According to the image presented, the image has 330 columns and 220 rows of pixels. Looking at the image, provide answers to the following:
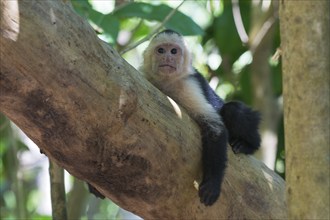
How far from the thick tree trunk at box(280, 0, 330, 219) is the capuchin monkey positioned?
2.36ft

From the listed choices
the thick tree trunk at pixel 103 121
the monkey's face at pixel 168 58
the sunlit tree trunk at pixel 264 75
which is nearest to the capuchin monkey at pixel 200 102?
the monkey's face at pixel 168 58

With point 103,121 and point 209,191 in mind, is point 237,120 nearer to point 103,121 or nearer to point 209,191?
point 209,191

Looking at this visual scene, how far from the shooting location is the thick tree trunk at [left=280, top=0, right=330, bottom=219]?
1.95 m

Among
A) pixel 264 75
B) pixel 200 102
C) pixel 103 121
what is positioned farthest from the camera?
pixel 264 75

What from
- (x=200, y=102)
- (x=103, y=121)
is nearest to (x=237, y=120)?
(x=200, y=102)

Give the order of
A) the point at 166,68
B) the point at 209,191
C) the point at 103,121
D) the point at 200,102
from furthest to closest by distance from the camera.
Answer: the point at 166,68 → the point at 200,102 → the point at 209,191 → the point at 103,121

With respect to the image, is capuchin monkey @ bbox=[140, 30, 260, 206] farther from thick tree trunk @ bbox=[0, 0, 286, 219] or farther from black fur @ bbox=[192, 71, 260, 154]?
thick tree trunk @ bbox=[0, 0, 286, 219]

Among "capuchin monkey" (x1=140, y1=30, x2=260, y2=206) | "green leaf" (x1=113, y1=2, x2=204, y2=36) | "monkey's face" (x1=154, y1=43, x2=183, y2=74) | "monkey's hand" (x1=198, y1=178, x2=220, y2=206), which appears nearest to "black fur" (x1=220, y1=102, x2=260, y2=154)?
"capuchin monkey" (x1=140, y1=30, x2=260, y2=206)

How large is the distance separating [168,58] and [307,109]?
5.03 ft

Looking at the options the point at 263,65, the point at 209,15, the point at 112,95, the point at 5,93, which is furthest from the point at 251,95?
the point at 5,93

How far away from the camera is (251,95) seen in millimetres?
4914

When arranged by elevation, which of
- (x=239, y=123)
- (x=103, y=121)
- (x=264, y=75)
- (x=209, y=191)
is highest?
(x=103, y=121)

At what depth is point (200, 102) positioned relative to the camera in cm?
311

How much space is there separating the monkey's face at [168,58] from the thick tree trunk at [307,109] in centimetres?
134
